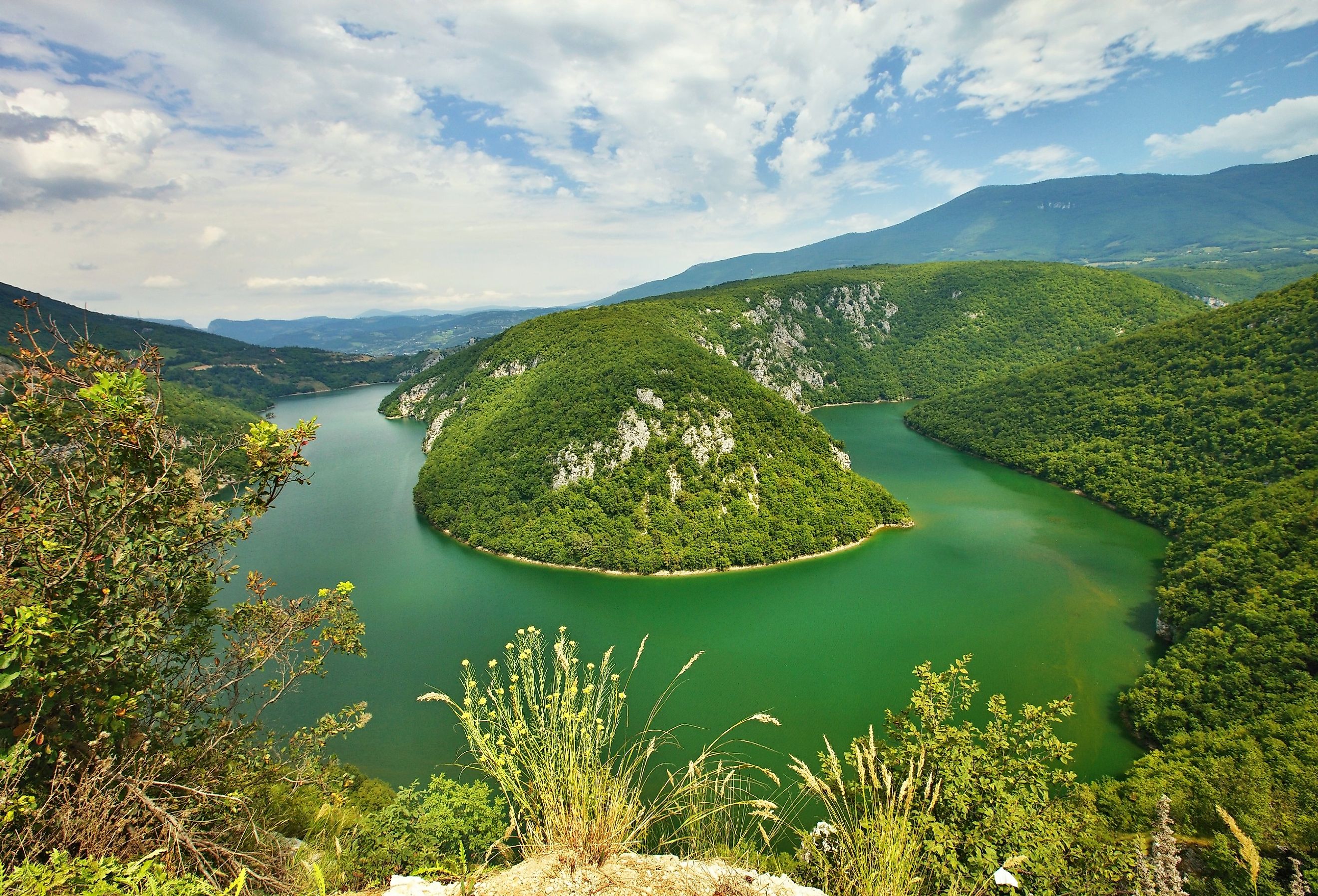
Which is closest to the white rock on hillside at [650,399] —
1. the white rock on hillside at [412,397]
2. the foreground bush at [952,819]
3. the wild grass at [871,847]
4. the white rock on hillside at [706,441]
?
the white rock on hillside at [706,441]

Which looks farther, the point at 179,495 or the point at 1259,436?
the point at 1259,436

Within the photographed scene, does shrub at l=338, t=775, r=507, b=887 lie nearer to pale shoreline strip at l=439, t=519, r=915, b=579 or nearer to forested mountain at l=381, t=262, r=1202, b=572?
pale shoreline strip at l=439, t=519, r=915, b=579

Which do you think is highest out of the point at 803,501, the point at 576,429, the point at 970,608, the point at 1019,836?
the point at 576,429

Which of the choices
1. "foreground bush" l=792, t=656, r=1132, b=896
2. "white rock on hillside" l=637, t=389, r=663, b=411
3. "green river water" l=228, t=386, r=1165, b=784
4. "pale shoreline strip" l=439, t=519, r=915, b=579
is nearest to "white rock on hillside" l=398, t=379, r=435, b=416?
"green river water" l=228, t=386, r=1165, b=784

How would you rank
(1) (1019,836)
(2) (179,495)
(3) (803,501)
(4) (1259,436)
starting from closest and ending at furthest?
(2) (179,495) < (1) (1019,836) < (4) (1259,436) < (3) (803,501)

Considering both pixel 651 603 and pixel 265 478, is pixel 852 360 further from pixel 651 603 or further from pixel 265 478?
pixel 265 478

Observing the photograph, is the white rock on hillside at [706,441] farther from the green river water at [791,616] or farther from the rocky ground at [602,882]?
the rocky ground at [602,882]

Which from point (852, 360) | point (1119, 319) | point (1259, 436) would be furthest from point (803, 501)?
point (1119, 319)
